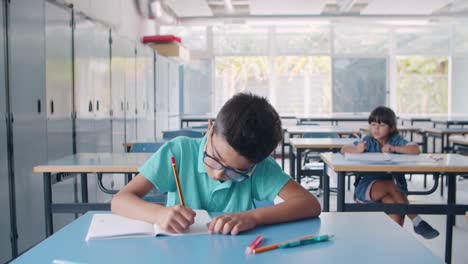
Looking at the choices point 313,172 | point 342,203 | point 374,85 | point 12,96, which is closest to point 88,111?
point 12,96

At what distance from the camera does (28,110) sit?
3.17 metres

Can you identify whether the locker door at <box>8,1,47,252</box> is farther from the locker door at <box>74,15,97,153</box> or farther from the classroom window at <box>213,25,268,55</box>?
the classroom window at <box>213,25,268,55</box>

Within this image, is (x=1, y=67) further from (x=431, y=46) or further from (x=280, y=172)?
(x=431, y=46)

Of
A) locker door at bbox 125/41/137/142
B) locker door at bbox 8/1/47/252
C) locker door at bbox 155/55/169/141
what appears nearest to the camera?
locker door at bbox 8/1/47/252

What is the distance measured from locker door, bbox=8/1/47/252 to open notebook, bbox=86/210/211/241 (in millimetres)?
1952

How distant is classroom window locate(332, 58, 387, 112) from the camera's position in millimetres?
9586

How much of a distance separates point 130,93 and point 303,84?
481 cm

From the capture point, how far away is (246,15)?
8.79m

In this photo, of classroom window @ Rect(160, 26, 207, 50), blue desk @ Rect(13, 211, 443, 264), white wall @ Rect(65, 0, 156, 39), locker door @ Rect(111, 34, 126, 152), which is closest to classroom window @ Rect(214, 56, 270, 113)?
classroom window @ Rect(160, 26, 207, 50)

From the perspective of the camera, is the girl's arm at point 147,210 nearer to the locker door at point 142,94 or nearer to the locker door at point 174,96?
the locker door at point 142,94

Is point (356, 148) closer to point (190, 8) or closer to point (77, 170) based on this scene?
point (77, 170)

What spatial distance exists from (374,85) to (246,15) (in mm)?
2943

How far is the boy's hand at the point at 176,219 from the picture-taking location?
1185 millimetres

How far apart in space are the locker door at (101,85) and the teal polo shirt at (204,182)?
314 cm
